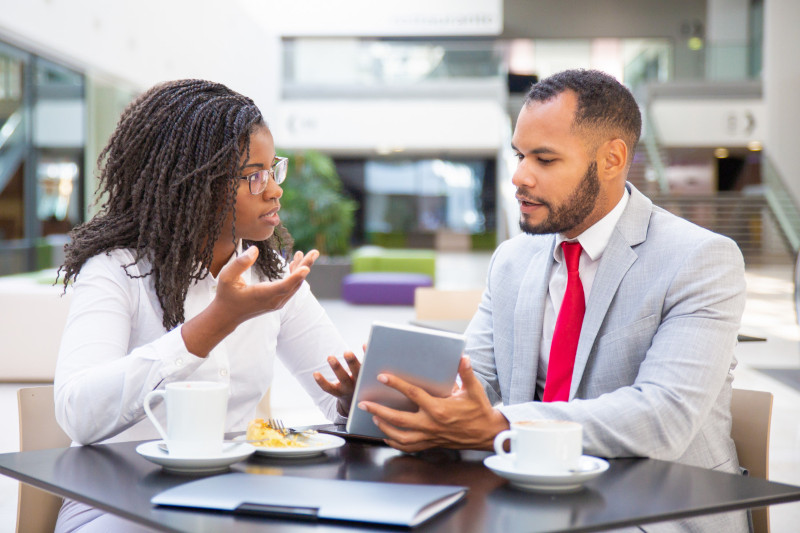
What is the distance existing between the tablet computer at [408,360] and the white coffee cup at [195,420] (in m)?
0.24

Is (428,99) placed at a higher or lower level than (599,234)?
higher

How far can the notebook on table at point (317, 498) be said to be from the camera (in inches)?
40.1

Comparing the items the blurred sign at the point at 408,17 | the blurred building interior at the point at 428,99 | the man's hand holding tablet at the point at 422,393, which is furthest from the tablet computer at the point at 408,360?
the blurred sign at the point at 408,17

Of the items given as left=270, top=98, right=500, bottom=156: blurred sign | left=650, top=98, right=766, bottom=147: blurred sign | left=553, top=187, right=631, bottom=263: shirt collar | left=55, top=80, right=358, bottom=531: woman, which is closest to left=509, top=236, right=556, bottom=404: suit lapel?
left=553, top=187, right=631, bottom=263: shirt collar

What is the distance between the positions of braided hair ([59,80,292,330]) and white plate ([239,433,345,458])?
48 centimetres

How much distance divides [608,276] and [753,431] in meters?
0.46

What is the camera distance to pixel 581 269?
1.88m

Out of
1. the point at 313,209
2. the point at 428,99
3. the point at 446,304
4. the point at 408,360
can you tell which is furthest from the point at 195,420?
the point at 428,99

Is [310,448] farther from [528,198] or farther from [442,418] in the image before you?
[528,198]

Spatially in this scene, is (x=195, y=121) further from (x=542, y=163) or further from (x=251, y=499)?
(x=251, y=499)

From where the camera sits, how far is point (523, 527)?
3.30 ft

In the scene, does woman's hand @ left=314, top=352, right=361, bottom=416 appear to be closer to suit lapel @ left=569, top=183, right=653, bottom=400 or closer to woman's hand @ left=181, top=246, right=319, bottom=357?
woman's hand @ left=181, top=246, right=319, bottom=357

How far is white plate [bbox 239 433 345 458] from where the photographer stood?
1.34 meters

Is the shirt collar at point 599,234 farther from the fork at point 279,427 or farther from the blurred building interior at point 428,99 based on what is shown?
the blurred building interior at point 428,99
